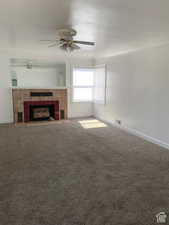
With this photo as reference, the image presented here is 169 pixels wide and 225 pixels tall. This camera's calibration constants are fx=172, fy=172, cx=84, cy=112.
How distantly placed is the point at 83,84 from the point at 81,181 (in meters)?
4.74

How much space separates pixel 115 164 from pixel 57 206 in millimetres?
1357

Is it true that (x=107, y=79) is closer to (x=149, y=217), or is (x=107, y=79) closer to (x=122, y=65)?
(x=122, y=65)

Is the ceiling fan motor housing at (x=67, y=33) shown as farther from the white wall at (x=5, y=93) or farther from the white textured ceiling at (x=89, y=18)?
the white wall at (x=5, y=93)

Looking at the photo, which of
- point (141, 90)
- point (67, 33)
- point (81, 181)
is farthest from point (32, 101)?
point (81, 181)

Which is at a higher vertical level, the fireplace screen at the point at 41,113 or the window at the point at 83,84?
the window at the point at 83,84

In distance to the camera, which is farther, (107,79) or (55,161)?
(107,79)

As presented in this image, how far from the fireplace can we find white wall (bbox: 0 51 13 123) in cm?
53

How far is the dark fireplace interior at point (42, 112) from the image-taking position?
239 inches

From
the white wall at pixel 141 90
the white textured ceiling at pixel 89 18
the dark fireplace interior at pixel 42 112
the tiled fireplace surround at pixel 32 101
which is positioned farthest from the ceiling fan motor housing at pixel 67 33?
the dark fireplace interior at pixel 42 112

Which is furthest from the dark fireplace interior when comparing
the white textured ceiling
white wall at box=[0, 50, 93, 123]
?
the white textured ceiling

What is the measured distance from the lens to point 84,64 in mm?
6602

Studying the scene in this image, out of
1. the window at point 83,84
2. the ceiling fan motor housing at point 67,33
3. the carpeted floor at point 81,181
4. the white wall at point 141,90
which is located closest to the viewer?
the carpeted floor at point 81,181

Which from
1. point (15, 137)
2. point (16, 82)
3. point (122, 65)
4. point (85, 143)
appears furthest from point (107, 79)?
point (15, 137)

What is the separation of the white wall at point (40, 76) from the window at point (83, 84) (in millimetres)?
502
